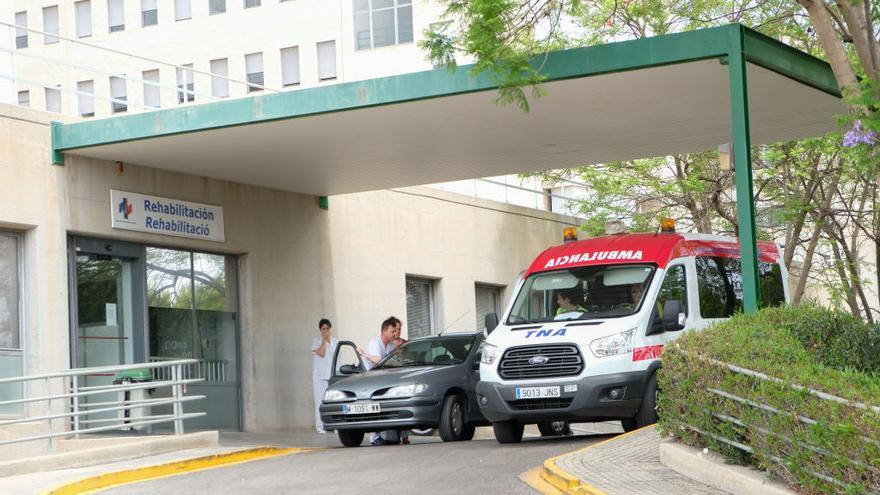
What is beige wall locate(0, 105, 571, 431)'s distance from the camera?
685 inches

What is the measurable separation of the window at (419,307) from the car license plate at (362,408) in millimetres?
8847

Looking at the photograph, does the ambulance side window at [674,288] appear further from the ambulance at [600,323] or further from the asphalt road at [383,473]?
the asphalt road at [383,473]

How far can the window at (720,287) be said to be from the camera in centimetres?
1591

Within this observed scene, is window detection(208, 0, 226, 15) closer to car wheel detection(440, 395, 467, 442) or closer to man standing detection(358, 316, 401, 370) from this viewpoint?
man standing detection(358, 316, 401, 370)

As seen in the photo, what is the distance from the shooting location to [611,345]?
14414 millimetres

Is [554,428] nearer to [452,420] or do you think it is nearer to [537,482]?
[452,420]

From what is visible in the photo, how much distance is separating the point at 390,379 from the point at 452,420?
95 cm

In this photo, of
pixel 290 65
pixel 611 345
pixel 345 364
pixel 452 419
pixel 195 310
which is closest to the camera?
pixel 611 345

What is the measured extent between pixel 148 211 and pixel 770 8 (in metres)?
10.7

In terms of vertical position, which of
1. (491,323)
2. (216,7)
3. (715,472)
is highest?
(216,7)

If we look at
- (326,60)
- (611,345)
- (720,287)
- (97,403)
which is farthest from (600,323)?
(326,60)

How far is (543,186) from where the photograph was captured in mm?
35312

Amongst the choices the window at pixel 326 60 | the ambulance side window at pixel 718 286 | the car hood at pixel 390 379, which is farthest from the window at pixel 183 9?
the ambulance side window at pixel 718 286

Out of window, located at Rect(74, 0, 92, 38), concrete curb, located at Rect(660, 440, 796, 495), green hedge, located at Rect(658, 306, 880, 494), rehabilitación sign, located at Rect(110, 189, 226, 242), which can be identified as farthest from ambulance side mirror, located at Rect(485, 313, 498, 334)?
window, located at Rect(74, 0, 92, 38)
